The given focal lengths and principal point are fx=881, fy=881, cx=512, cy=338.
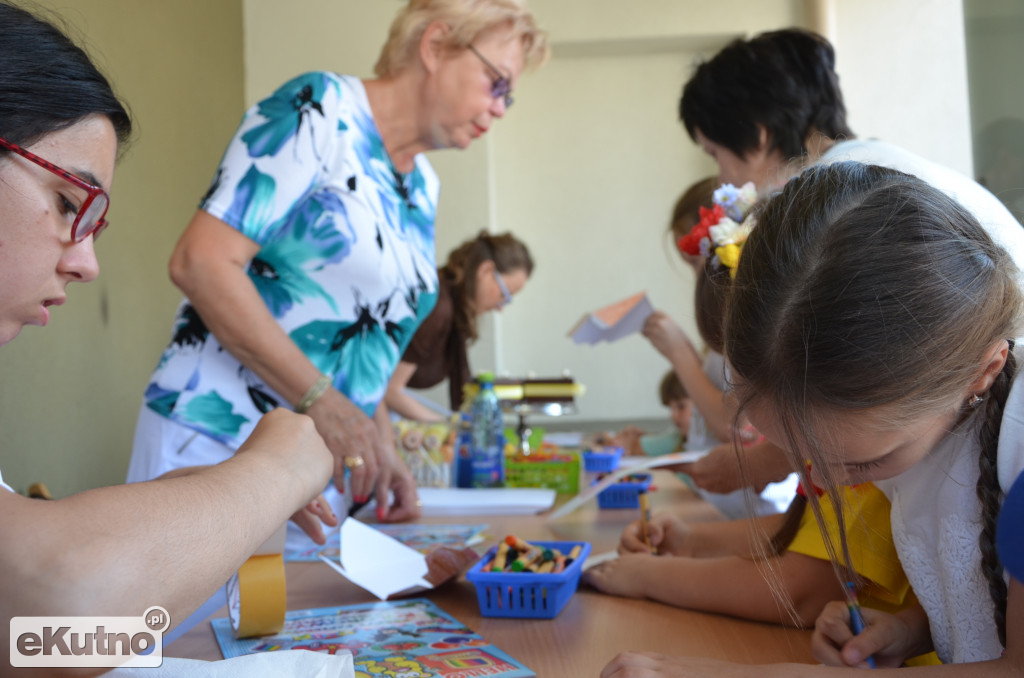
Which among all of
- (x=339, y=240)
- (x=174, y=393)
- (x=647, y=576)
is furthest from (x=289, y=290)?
(x=647, y=576)

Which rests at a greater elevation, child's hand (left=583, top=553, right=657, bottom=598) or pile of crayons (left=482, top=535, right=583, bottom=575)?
pile of crayons (left=482, top=535, right=583, bottom=575)

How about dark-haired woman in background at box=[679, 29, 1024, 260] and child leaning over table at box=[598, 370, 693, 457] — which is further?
child leaning over table at box=[598, 370, 693, 457]

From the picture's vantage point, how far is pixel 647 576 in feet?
3.79

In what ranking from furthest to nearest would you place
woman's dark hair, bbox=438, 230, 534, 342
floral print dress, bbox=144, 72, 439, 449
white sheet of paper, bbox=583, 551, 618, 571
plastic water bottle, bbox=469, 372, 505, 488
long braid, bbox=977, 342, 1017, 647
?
woman's dark hair, bbox=438, 230, 534, 342 → plastic water bottle, bbox=469, 372, 505, 488 → floral print dress, bbox=144, 72, 439, 449 → white sheet of paper, bbox=583, 551, 618, 571 → long braid, bbox=977, 342, 1017, 647

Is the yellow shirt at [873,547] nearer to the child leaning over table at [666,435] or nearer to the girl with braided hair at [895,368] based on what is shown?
the girl with braided hair at [895,368]

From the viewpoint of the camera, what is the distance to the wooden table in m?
0.93

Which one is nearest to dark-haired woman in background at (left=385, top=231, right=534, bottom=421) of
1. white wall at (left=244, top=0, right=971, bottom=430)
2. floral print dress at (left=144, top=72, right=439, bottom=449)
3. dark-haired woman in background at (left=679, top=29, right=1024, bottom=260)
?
white wall at (left=244, top=0, right=971, bottom=430)

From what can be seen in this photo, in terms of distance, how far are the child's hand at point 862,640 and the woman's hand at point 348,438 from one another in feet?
2.47

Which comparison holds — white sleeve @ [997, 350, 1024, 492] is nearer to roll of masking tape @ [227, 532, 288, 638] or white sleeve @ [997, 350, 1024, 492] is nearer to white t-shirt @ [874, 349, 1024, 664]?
white t-shirt @ [874, 349, 1024, 664]

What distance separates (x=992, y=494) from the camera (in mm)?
795

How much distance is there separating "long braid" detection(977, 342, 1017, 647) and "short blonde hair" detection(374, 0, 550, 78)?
1.31 m

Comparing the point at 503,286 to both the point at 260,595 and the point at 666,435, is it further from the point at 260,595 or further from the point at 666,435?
the point at 260,595

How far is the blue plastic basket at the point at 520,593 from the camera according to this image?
1.05 metres

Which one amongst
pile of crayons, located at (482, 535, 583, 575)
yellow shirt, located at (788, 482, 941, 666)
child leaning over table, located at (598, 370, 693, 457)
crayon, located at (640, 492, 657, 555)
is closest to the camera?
yellow shirt, located at (788, 482, 941, 666)
